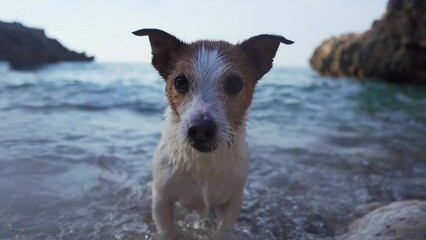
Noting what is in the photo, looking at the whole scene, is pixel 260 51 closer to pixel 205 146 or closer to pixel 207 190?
pixel 205 146

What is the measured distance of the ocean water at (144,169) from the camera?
4.00 meters

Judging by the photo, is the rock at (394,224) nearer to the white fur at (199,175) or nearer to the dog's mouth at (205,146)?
the white fur at (199,175)

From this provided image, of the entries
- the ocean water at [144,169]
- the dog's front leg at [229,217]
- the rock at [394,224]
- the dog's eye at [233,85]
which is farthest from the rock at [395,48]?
the dog's eye at [233,85]

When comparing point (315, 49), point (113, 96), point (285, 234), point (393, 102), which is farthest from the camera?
point (315, 49)

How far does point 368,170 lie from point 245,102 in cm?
304

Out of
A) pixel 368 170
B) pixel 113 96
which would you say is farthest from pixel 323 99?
A: pixel 368 170

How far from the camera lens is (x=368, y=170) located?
19.4 feet

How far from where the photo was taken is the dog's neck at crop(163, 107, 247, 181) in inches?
140

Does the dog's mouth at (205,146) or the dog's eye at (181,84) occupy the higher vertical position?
the dog's eye at (181,84)

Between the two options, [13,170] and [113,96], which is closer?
[13,170]

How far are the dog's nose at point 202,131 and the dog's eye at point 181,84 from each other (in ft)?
1.48

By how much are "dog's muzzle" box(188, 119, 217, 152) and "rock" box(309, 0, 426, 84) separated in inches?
775

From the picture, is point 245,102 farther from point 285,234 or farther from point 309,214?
point 309,214

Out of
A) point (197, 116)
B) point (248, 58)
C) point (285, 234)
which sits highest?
point (248, 58)
